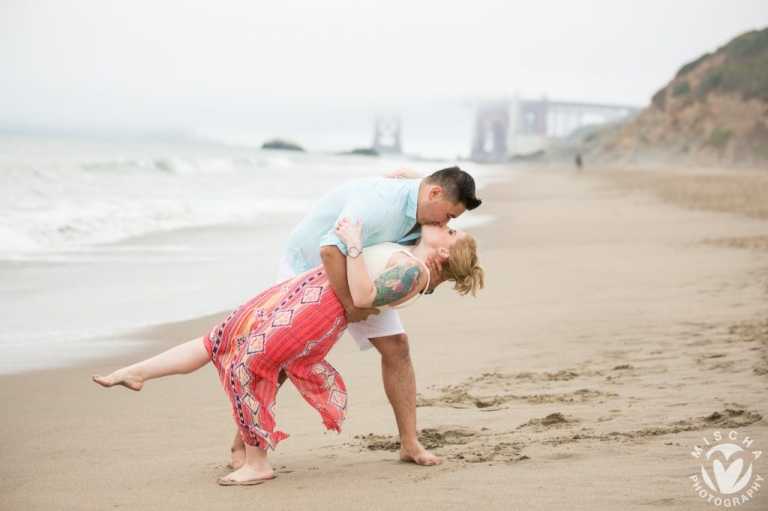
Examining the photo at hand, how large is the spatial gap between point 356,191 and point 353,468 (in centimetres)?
110

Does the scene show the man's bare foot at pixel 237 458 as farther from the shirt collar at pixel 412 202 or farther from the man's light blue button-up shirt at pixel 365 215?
the shirt collar at pixel 412 202

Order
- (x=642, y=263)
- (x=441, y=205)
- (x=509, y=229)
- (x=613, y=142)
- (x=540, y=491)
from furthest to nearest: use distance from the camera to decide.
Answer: (x=613, y=142) → (x=509, y=229) → (x=642, y=263) → (x=441, y=205) → (x=540, y=491)

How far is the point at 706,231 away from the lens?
40.1ft

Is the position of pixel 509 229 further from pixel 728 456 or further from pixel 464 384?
pixel 728 456

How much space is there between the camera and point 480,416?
4164 mm

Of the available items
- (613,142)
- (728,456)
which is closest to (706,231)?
(728,456)

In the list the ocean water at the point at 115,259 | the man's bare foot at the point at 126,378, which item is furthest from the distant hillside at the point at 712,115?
the man's bare foot at the point at 126,378

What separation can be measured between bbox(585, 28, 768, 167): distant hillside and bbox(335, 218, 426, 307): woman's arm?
4875 centimetres

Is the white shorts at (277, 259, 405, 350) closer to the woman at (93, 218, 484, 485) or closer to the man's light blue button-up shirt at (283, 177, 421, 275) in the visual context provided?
the woman at (93, 218, 484, 485)

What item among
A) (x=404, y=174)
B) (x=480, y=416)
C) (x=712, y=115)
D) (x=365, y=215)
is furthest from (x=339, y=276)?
(x=712, y=115)

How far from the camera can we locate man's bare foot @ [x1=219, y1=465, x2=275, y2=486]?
333 centimetres

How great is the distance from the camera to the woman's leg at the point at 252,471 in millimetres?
3334

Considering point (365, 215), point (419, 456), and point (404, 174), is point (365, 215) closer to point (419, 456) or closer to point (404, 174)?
point (404, 174)

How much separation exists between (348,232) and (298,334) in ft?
1.43
